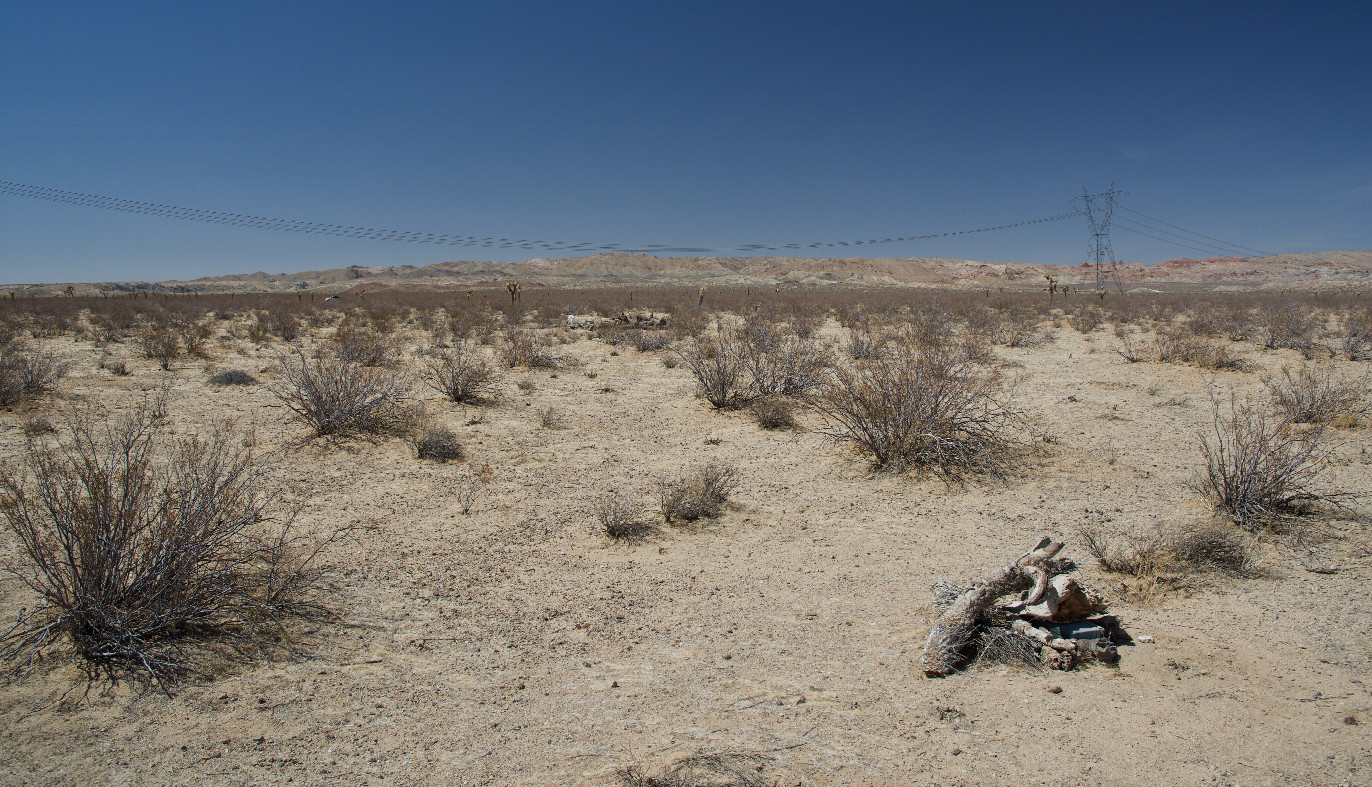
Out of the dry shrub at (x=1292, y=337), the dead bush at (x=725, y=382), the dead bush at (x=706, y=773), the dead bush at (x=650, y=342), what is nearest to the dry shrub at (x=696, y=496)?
the dead bush at (x=706, y=773)

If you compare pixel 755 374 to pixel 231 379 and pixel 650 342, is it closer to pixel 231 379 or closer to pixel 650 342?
pixel 650 342

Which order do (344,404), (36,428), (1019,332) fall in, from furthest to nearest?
(1019,332), (344,404), (36,428)

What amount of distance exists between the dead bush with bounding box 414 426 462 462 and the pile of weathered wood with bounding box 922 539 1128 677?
588cm

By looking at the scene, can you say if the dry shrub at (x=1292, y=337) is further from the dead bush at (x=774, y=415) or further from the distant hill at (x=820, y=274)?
the distant hill at (x=820, y=274)

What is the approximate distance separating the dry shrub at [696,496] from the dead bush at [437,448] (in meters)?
2.79

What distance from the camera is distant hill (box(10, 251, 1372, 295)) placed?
97.4 meters

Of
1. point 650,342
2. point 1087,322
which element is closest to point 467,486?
point 650,342

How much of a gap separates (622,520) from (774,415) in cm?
417

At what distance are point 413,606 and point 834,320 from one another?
27.7 metres

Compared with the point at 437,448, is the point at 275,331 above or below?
above

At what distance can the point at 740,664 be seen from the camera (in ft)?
12.6

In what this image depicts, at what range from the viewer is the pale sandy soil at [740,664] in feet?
9.73

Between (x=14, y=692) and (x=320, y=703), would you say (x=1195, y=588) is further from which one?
(x=14, y=692)

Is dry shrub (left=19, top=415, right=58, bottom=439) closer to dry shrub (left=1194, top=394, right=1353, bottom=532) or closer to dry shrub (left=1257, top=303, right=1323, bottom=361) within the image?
dry shrub (left=1194, top=394, right=1353, bottom=532)
